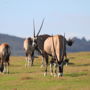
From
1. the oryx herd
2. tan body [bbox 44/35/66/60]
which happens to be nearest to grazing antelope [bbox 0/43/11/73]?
the oryx herd

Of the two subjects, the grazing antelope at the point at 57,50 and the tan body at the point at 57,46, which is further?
the tan body at the point at 57,46

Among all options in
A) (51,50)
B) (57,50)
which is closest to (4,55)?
(51,50)

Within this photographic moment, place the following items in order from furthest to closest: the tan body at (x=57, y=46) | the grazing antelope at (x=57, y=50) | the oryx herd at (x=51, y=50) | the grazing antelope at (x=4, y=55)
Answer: the grazing antelope at (x=4, y=55), the tan body at (x=57, y=46), the oryx herd at (x=51, y=50), the grazing antelope at (x=57, y=50)

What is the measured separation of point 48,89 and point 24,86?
8.24 ft

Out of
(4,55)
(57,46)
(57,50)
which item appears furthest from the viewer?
(4,55)

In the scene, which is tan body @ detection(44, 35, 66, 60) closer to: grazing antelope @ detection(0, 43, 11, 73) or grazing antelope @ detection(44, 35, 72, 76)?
grazing antelope @ detection(44, 35, 72, 76)

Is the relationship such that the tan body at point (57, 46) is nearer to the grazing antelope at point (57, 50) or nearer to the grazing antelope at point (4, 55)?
the grazing antelope at point (57, 50)

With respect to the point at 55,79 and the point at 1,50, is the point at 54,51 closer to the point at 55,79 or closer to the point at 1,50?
the point at 55,79

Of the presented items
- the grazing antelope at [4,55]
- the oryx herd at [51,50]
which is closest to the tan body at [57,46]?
the oryx herd at [51,50]

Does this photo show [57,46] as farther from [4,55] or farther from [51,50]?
[4,55]

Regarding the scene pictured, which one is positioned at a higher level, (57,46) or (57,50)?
(57,46)

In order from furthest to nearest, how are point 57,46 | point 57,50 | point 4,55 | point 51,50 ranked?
point 4,55, point 51,50, point 57,46, point 57,50

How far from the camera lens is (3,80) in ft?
103

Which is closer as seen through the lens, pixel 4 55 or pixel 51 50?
pixel 51 50
